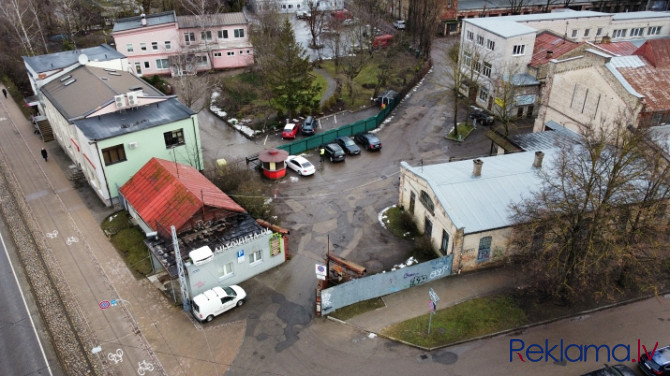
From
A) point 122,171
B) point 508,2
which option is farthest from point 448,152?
point 508,2

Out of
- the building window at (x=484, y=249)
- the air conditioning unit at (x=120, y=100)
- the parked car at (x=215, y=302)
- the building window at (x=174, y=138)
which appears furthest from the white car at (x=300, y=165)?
the building window at (x=484, y=249)

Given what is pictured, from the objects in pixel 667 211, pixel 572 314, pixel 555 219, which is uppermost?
pixel 555 219

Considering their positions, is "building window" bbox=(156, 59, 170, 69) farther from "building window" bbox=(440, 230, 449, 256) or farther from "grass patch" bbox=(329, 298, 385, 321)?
"grass patch" bbox=(329, 298, 385, 321)

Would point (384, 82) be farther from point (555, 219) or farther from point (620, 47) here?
point (555, 219)

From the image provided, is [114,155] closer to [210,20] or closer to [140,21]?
[140,21]

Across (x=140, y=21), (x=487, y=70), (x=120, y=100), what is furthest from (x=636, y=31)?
(x=140, y=21)

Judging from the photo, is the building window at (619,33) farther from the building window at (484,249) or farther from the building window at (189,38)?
the building window at (189,38)
